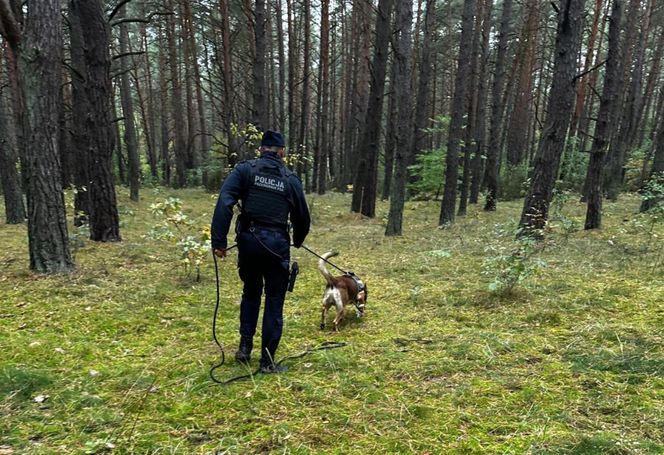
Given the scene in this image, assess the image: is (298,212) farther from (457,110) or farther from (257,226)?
(457,110)

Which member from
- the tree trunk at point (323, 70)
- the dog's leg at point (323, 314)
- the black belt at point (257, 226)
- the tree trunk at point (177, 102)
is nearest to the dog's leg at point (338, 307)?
the dog's leg at point (323, 314)

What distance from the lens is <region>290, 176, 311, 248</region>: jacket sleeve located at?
3.96 meters

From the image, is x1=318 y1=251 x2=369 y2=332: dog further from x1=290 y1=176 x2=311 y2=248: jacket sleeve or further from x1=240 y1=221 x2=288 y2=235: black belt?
x1=240 y1=221 x2=288 y2=235: black belt

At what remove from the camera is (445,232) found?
11750 mm

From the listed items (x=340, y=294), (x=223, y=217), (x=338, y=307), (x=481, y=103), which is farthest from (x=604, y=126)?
(x=223, y=217)

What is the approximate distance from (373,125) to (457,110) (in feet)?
10.7

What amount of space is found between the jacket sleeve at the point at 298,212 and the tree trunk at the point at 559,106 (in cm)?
542

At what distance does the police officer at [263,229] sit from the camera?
3699mm

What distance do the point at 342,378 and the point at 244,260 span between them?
1350mm

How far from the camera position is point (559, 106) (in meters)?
8.05

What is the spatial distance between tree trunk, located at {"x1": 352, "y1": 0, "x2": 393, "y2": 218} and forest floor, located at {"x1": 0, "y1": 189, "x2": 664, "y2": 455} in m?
8.11

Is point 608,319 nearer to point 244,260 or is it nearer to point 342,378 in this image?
point 342,378

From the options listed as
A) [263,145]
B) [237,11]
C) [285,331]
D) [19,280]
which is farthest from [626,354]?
[237,11]

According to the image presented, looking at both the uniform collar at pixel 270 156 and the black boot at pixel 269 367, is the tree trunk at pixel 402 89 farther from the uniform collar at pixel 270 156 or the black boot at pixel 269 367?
the black boot at pixel 269 367
